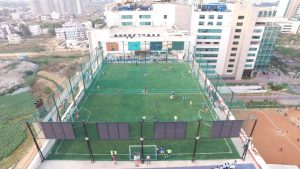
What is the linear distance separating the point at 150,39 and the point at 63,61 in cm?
5235

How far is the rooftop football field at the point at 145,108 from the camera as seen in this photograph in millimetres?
19094

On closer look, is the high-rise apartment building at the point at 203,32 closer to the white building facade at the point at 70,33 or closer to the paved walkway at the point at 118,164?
the paved walkway at the point at 118,164

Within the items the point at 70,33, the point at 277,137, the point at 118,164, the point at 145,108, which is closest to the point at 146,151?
the point at 118,164

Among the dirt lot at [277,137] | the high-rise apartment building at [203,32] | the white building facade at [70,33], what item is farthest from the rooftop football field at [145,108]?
the white building facade at [70,33]

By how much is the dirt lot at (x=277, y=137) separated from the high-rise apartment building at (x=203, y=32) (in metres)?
13.7

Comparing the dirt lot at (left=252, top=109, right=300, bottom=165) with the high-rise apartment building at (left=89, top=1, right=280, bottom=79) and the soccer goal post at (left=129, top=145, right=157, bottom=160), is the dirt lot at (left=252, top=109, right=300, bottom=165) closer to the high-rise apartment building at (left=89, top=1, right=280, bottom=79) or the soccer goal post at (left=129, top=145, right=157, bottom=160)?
the high-rise apartment building at (left=89, top=1, right=280, bottom=79)

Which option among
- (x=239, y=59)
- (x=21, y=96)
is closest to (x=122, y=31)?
(x=239, y=59)

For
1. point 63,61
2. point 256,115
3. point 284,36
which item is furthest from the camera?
point 284,36

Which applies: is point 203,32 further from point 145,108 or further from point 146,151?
point 146,151

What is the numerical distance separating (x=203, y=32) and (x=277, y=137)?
87.2ft

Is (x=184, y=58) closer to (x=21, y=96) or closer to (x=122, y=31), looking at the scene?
(x=122, y=31)

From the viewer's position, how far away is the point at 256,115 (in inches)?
1555

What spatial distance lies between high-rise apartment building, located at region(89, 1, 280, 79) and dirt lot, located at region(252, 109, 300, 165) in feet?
45.1

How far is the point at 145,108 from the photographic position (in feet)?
84.3
